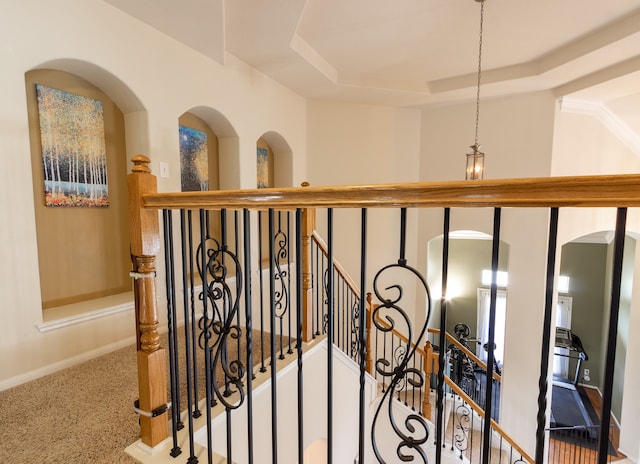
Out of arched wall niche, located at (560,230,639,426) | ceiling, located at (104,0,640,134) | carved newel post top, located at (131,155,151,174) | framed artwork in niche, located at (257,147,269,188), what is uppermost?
ceiling, located at (104,0,640,134)

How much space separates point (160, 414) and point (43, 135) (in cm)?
194

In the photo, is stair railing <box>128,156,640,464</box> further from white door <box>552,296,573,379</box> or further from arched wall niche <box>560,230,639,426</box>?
white door <box>552,296,573,379</box>

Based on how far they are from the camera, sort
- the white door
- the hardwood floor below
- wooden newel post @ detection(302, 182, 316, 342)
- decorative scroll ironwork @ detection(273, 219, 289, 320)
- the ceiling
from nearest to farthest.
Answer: decorative scroll ironwork @ detection(273, 219, 289, 320) < wooden newel post @ detection(302, 182, 316, 342) < the ceiling < the hardwood floor below < the white door

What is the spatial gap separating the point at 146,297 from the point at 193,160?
7.15 ft

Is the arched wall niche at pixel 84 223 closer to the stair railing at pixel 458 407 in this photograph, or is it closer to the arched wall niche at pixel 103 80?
the arched wall niche at pixel 103 80

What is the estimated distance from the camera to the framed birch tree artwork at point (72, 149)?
214 cm

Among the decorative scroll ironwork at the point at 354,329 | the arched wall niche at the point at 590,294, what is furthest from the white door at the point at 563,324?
the decorative scroll ironwork at the point at 354,329

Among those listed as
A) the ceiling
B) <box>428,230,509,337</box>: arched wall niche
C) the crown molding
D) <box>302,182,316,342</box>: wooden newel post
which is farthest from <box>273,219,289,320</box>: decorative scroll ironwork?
<box>428,230,509,337</box>: arched wall niche

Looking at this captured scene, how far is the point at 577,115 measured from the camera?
4.25 meters

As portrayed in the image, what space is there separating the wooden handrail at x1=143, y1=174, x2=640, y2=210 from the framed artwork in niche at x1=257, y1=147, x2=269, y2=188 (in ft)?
10.2

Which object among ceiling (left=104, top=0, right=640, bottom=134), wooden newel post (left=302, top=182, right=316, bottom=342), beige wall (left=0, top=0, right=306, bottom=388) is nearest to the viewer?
beige wall (left=0, top=0, right=306, bottom=388)

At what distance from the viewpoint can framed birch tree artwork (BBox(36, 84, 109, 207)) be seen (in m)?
2.14

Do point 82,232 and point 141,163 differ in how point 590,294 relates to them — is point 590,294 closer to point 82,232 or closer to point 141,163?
point 141,163

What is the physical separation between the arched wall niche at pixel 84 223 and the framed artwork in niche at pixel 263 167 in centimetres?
168
